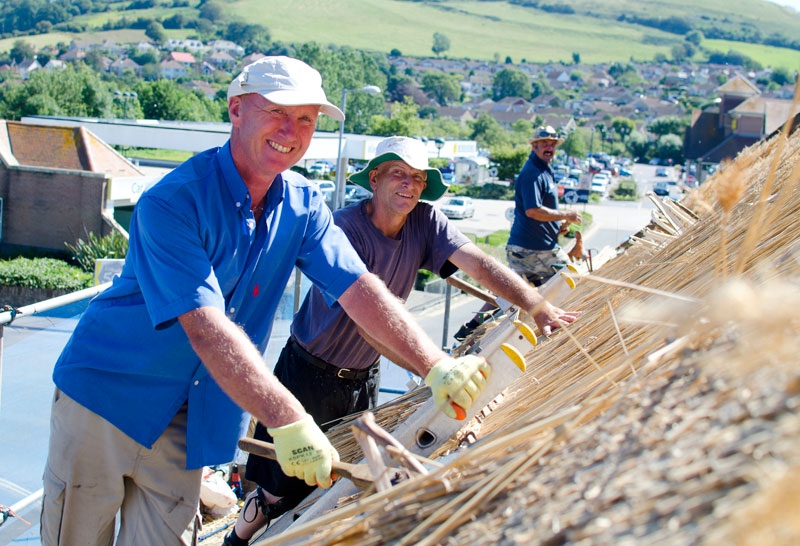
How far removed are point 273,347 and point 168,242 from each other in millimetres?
4388

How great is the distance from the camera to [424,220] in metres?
4.25

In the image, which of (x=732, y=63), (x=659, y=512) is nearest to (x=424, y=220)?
(x=659, y=512)

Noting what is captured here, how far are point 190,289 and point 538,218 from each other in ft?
17.3

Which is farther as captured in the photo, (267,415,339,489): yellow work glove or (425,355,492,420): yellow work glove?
(425,355,492,420): yellow work glove

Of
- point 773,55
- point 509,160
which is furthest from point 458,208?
point 773,55

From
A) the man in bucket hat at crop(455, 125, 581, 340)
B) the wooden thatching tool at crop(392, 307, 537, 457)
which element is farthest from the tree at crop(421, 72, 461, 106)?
the wooden thatching tool at crop(392, 307, 537, 457)

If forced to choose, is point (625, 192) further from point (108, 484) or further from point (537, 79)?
point (537, 79)

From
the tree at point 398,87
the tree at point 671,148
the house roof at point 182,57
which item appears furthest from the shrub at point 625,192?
the house roof at point 182,57

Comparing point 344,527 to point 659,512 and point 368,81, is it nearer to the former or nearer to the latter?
point 659,512

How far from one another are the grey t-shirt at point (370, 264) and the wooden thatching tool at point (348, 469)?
1357 mm

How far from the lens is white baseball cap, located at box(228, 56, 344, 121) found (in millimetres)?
2852

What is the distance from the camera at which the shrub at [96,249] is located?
24.6 meters

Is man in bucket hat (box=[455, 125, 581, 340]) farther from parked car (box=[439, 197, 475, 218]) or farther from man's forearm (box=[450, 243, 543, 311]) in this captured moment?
parked car (box=[439, 197, 475, 218])

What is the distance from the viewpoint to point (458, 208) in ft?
138
